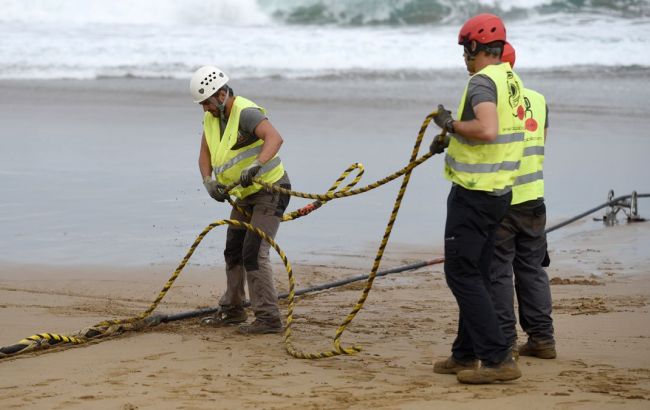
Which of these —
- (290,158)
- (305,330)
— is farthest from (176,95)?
(305,330)

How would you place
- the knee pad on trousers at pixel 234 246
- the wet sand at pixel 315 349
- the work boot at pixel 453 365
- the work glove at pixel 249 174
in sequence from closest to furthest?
the wet sand at pixel 315 349 < the work boot at pixel 453 365 < the work glove at pixel 249 174 < the knee pad on trousers at pixel 234 246

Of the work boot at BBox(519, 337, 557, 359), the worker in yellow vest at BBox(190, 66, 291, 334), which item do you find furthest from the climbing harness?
the work boot at BBox(519, 337, 557, 359)

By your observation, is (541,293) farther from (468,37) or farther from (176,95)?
(176,95)

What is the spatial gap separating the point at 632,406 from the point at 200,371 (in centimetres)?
223

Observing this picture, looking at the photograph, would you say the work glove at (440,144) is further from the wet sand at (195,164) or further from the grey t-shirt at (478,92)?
the wet sand at (195,164)

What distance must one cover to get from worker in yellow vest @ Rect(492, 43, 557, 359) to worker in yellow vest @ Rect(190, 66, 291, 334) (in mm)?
1625

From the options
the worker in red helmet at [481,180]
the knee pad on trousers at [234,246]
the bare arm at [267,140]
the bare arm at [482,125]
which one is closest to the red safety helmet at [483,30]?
the worker in red helmet at [481,180]

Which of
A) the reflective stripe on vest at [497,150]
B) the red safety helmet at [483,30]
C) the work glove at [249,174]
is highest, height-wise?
the red safety helmet at [483,30]

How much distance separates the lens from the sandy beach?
561cm

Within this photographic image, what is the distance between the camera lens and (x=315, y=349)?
670 cm

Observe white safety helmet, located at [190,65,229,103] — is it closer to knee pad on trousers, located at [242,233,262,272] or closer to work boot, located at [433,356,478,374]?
knee pad on trousers, located at [242,233,262,272]

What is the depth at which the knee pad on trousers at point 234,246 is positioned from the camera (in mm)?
7445

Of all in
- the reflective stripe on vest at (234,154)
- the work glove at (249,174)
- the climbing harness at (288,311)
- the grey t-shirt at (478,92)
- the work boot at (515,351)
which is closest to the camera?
the grey t-shirt at (478,92)

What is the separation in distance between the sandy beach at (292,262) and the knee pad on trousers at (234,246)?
483 millimetres
